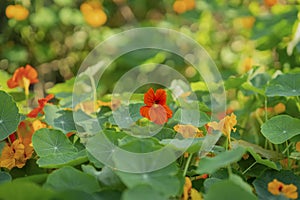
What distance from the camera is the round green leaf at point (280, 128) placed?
118cm

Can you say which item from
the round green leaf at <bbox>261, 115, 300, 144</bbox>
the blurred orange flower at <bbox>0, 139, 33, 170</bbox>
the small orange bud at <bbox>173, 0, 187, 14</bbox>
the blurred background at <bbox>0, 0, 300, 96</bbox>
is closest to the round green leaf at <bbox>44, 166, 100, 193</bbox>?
the blurred orange flower at <bbox>0, 139, 33, 170</bbox>

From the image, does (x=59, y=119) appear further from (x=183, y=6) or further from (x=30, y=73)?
(x=183, y=6)

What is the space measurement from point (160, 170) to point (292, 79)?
611 millimetres

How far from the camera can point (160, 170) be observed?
96cm

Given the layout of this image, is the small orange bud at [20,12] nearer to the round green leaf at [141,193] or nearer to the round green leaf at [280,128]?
the round green leaf at [280,128]

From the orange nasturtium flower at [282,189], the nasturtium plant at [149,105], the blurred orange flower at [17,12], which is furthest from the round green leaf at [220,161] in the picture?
the blurred orange flower at [17,12]

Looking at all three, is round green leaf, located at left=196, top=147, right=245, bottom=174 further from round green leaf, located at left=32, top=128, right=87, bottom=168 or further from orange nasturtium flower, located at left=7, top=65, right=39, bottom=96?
orange nasturtium flower, located at left=7, top=65, right=39, bottom=96

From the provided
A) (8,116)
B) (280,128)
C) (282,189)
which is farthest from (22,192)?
(280,128)

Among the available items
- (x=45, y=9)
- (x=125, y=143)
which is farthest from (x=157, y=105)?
(x=45, y=9)

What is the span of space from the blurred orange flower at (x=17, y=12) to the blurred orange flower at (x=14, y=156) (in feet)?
4.35

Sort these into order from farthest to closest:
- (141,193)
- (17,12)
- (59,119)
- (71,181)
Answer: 1. (17,12)
2. (59,119)
3. (71,181)
4. (141,193)

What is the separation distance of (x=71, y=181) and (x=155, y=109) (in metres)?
0.27

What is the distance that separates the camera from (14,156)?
1177 mm

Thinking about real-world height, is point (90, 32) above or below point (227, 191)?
below
